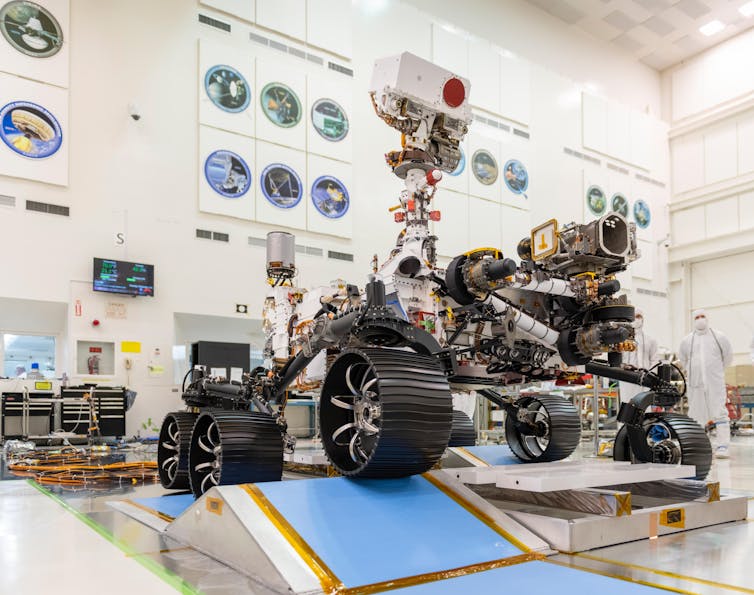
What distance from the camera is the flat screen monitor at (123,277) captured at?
11.8m

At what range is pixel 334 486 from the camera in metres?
3.19

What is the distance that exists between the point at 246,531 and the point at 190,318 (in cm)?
1095

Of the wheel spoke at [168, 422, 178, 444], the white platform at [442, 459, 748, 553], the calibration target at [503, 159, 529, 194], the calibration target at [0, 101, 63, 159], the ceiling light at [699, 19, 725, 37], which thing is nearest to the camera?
the white platform at [442, 459, 748, 553]

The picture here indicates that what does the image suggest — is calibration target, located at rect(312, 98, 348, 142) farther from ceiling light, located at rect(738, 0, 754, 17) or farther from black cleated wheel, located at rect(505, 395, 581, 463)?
ceiling light, located at rect(738, 0, 754, 17)

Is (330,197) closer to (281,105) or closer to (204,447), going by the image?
(281,105)

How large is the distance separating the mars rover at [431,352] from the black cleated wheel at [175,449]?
0.01 metres

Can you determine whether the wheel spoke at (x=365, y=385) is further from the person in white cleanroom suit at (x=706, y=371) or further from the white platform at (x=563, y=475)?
the person in white cleanroom suit at (x=706, y=371)

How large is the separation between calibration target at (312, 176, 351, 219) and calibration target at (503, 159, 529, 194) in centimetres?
515

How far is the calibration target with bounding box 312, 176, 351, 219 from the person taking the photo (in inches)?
574

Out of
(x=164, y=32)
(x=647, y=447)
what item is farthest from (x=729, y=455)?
(x=164, y=32)

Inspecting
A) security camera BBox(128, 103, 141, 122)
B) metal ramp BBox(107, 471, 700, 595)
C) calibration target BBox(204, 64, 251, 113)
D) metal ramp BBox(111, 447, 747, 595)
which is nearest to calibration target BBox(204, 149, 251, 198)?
calibration target BBox(204, 64, 251, 113)

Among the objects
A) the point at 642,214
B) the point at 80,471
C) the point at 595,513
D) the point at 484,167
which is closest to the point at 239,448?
the point at 595,513

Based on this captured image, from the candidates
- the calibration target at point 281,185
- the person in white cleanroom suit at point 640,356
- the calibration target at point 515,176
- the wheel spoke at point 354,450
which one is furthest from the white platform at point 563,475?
the calibration target at point 515,176

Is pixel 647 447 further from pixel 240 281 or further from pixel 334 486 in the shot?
pixel 240 281
